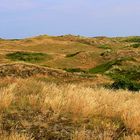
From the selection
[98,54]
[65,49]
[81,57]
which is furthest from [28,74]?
[65,49]

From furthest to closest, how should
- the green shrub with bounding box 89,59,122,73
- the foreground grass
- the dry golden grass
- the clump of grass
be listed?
the clump of grass < the green shrub with bounding box 89,59,122,73 < the foreground grass < the dry golden grass

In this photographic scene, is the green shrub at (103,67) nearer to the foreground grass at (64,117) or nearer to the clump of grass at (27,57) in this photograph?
the clump of grass at (27,57)

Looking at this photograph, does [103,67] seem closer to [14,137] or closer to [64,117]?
[64,117]

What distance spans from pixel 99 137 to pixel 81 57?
4644 centimetres

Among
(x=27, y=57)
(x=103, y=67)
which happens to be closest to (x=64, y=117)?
(x=103, y=67)

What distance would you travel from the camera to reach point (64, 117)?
9828 millimetres

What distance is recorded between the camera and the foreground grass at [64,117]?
8812mm

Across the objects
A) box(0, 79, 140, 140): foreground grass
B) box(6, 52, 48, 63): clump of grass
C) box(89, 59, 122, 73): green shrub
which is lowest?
box(89, 59, 122, 73): green shrub

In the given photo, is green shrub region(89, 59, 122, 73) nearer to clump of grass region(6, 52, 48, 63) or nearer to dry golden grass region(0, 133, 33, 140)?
clump of grass region(6, 52, 48, 63)

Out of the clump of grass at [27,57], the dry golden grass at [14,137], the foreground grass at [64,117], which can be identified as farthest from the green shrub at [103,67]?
the dry golden grass at [14,137]

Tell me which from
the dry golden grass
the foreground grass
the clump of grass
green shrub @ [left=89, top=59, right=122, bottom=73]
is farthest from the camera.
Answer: the clump of grass

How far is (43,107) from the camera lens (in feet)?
33.3

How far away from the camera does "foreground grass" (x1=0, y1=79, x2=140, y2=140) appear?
28.9 feet

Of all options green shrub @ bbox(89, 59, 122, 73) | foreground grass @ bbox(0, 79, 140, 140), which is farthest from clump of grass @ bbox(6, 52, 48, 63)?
foreground grass @ bbox(0, 79, 140, 140)
